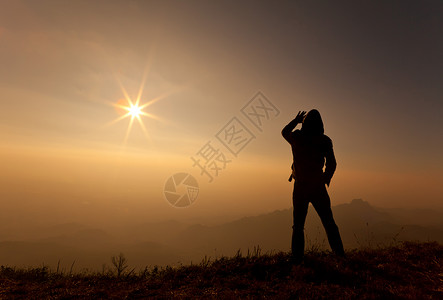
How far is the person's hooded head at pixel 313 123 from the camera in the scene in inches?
217

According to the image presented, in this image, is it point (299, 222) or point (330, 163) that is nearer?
point (299, 222)

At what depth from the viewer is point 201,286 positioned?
171 inches

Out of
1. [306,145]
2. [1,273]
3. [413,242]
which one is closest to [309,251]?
[306,145]

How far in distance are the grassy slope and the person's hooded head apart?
3.00 m

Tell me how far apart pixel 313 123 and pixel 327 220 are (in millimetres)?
2376

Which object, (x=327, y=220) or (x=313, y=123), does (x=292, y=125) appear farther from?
(x=327, y=220)

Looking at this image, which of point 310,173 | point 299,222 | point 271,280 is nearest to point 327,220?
point 299,222

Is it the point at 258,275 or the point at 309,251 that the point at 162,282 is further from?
the point at 309,251

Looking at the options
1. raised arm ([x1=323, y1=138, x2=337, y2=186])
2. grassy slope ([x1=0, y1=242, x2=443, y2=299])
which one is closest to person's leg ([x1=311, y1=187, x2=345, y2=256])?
grassy slope ([x1=0, y1=242, x2=443, y2=299])

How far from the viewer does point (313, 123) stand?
5516 millimetres

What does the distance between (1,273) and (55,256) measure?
240 meters

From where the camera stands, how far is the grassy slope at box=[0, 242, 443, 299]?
3.64 m

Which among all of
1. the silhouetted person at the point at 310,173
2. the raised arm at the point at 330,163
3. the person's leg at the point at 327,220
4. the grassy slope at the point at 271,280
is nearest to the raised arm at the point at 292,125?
the silhouetted person at the point at 310,173

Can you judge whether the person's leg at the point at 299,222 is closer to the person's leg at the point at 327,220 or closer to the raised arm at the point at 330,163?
the person's leg at the point at 327,220
